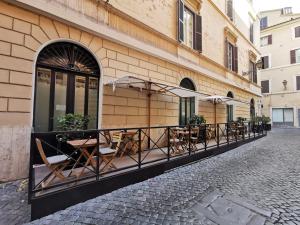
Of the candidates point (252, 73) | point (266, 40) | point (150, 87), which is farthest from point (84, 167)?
point (266, 40)

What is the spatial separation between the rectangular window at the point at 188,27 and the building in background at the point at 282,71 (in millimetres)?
18402

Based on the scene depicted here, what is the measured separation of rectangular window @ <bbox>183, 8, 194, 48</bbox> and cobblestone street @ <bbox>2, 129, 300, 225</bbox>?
6208 mm

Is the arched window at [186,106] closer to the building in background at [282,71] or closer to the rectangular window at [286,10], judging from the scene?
the building in background at [282,71]

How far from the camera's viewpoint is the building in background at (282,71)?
21891 millimetres

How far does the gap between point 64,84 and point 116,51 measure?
191cm

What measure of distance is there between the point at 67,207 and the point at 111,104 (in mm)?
3378

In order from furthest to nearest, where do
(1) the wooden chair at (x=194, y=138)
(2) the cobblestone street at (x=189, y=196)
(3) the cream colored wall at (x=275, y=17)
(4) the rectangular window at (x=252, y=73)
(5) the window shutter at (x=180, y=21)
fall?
(3) the cream colored wall at (x=275, y=17) → (4) the rectangular window at (x=252, y=73) → (5) the window shutter at (x=180, y=21) → (1) the wooden chair at (x=194, y=138) → (2) the cobblestone street at (x=189, y=196)

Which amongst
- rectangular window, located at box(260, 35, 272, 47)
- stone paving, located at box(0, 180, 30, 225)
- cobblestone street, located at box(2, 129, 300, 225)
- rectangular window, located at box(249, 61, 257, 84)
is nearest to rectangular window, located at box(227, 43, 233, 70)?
rectangular window, located at box(249, 61, 257, 84)

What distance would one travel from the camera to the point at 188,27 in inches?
374

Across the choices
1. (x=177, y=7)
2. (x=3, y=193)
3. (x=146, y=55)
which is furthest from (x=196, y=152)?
(x=177, y=7)

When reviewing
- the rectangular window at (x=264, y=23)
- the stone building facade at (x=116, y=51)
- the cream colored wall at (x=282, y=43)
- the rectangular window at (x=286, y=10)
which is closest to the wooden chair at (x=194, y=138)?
the stone building facade at (x=116, y=51)

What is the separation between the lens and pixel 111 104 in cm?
587

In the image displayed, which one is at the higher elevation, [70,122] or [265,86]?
[265,86]

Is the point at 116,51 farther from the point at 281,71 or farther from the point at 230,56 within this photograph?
the point at 281,71
